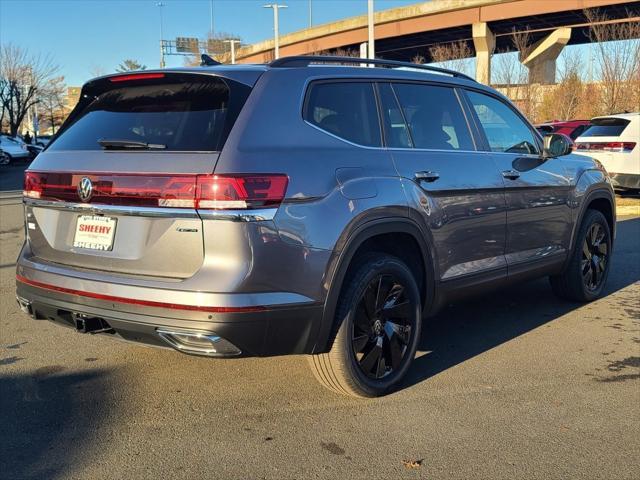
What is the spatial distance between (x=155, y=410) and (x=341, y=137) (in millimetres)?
1881

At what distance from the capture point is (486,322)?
5297 mm

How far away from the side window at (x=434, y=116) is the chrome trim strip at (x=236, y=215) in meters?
1.42

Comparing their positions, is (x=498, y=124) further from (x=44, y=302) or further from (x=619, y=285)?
(x=44, y=302)

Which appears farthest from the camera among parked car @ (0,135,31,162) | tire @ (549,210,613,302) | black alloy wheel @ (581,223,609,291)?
parked car @ (0,135,31,162)

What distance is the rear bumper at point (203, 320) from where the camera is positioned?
117 inches

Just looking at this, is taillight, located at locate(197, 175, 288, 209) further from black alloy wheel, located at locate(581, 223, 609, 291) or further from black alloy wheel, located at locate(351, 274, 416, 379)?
black alloy wheel, located at locate(581, 223, 609, 291)

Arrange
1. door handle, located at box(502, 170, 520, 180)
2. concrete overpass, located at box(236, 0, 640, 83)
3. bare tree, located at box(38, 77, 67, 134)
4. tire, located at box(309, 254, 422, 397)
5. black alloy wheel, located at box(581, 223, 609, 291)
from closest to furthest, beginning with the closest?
tire, located at box(309, 254, 422, 397)
door handle, located at box(502, 170, 520, 180)
black alloy wheel, located at box(581, 223, 609, 291)
concrete overpass, located at box(236, 0, 640, 83)
bare tree, located at box(38, 77, 67, 134)

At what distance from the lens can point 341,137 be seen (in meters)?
3.51

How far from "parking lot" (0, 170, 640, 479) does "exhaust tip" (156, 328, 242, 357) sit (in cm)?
51

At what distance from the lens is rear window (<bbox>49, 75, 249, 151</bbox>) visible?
10.3ft

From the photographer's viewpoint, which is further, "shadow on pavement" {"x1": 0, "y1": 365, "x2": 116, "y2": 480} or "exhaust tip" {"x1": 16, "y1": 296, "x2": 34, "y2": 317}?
"exhaust tip" {"x1": 16, "y1": 296, "x2": 34, "y2": 317}

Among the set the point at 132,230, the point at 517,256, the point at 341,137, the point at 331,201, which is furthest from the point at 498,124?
the point at 132,230

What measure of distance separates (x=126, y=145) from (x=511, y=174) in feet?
9.20

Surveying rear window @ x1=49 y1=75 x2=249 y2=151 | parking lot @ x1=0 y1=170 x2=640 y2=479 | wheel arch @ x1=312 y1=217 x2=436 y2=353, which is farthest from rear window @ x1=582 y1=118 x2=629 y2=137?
rear window @ x1=49 y1=75 x2=249 y2=151
